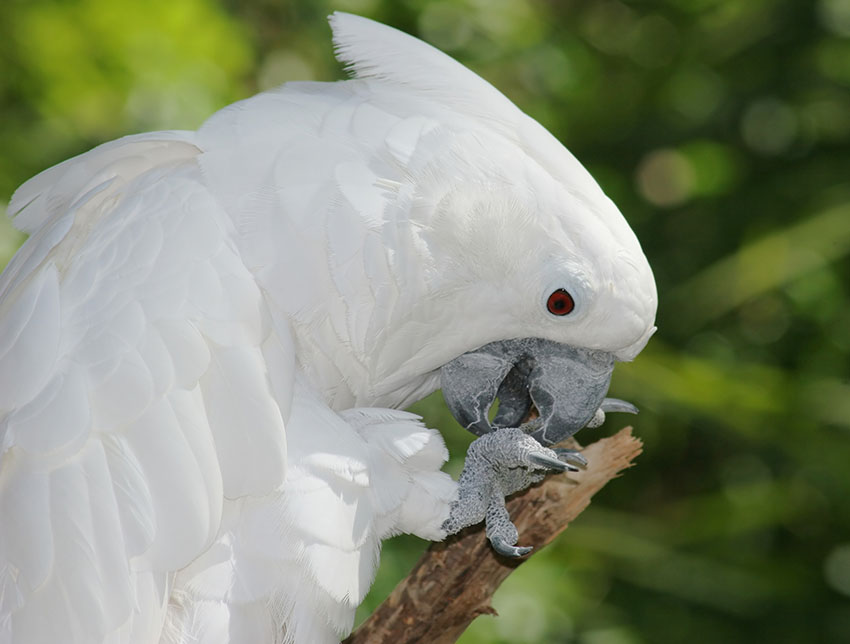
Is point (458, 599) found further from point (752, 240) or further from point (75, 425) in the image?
point (752, 240)

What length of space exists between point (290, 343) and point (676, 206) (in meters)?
2.60

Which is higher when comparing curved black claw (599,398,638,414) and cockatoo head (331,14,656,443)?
cockatoo head (331,14,656,443)

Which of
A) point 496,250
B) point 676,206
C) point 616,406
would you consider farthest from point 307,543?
point 676,206

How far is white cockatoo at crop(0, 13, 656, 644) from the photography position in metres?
1.53

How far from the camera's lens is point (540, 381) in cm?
187

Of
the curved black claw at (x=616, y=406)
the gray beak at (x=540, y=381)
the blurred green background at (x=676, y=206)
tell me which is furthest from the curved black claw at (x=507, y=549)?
the blurred green background at (x=676, y=206)

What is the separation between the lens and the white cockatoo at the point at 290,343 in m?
1.53

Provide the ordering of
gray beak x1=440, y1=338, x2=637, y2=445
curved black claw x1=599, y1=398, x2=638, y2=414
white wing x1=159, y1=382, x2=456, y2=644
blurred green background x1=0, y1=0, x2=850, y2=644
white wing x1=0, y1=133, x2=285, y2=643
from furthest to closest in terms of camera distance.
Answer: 1. blurred green background x1=0, y1=0, x2=850, y2=644
2. curved black claw x1=599, y1=398, x2=638, y2=414
3. gray beak x1=440, y1=338, x2=637, y2=445
4. white wing x1=159, y1=382, x2=456, y2=644
5. white wing x1=0, y1=133, x2=285, y2=643

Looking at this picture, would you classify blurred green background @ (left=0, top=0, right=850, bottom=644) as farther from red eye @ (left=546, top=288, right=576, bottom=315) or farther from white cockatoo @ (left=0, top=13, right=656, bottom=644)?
red eye @ (left=546, top=288, right=576, bottom=315)

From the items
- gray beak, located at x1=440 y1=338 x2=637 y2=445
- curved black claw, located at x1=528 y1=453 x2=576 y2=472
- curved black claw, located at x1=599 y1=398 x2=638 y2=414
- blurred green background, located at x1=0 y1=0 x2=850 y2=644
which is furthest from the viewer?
blurred green background, located at x1=0 y1=0 x2=850 y2=644

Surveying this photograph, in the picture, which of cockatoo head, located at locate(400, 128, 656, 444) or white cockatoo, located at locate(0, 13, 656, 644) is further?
cockatoo head, located at locate(400, 128, 656, 444)

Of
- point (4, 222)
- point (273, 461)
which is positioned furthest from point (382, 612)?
point (4, 222)

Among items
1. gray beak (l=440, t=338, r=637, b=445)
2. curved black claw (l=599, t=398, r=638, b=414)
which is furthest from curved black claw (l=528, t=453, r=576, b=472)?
curved black claw (l=599, t=398, r=638, b=414)

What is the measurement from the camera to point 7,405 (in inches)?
62.1
